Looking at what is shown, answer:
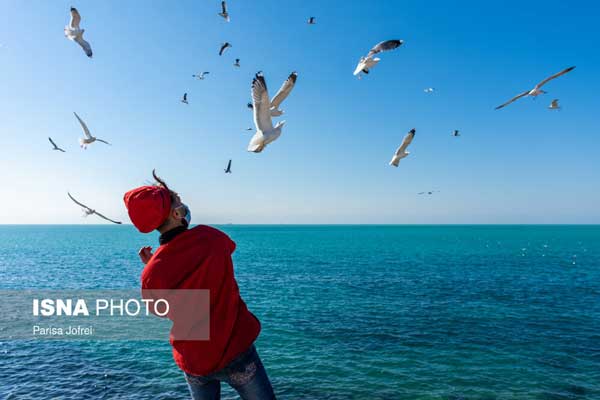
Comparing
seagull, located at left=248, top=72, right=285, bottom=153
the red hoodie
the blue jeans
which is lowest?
the blue jeans

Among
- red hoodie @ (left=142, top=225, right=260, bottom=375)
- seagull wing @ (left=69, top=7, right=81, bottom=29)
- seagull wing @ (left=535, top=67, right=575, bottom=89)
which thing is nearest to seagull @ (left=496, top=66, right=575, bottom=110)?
seagull wing @ (left=535, top=67, right=575, bottom=89)

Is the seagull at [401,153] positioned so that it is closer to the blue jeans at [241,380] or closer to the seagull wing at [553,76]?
the seagull wing at [553,76]

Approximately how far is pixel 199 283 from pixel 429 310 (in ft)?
93.8

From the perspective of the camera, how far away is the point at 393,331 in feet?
76.8

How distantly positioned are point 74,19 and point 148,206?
12464 mm

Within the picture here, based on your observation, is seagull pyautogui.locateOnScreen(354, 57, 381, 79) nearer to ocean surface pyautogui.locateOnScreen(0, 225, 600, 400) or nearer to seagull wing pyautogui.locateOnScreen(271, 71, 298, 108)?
seagull wing pyautogui.locateOnScreen(271, 71, 298, 108)

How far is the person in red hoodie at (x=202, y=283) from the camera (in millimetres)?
2934

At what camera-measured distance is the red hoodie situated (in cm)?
291

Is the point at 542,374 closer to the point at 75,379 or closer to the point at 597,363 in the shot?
the point at 597,363

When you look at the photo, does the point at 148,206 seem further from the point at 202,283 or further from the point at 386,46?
the point at 386,46

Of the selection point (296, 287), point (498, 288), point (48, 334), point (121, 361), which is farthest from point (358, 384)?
point (498, 288)

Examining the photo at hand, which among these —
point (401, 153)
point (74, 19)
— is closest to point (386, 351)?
point (401, 153)

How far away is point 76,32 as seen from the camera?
1245 cm

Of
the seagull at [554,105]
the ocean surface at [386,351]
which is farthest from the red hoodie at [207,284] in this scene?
the seagull at [554,105]
